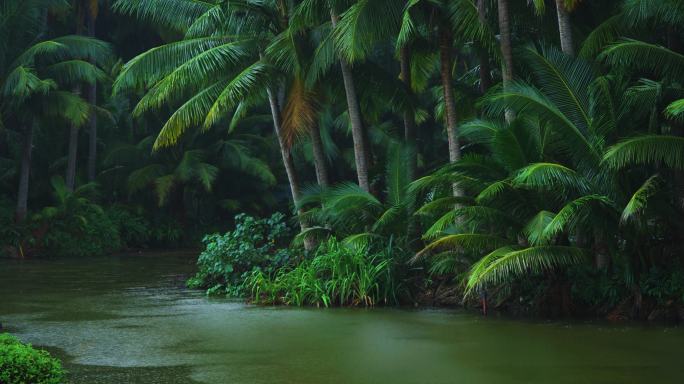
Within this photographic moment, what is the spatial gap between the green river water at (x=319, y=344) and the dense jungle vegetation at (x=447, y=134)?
796mm

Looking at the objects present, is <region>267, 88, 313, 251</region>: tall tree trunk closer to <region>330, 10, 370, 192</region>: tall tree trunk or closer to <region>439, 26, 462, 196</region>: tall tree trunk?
<region>330, 10, 370, 192</region>: tall tree trunk

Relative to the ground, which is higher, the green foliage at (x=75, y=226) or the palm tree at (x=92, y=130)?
the palm tree at (x=92, y=130)

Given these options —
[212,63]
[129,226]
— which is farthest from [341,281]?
[129,226]

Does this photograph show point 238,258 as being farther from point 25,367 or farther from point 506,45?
point 25,367

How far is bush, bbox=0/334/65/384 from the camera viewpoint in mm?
5855

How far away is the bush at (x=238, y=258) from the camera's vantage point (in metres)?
16.5

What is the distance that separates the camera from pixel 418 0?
13797mm

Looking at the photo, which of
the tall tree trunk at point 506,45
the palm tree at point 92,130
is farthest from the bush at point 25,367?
the palm tree at point 92,130

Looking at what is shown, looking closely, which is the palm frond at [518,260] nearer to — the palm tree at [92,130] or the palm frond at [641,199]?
the palm frond at [641,199]

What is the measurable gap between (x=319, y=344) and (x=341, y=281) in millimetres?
3634

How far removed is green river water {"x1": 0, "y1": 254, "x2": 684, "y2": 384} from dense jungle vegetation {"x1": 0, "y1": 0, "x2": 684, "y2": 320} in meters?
0.80

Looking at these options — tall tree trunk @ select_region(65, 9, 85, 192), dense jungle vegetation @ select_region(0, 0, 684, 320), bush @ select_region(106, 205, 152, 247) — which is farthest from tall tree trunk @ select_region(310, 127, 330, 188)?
bush @ select_region(106, 205, 152, 247)

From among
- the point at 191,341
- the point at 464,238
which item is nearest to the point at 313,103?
the point at 464,238

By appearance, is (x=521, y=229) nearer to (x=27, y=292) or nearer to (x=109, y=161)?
(x=27, y=292)
